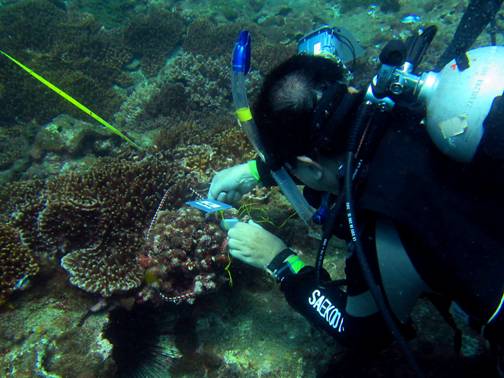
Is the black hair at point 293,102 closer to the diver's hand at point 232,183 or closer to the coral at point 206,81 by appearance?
the diver's hand at point 232,183

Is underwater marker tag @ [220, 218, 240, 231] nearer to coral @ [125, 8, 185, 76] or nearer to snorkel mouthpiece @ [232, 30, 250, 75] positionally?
snorkel mouthpiece @ [232, 30, 250, 75]

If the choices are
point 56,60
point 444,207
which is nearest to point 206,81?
point 56,60

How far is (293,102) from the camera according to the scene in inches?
68.8

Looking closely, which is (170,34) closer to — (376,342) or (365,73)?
(365,73)

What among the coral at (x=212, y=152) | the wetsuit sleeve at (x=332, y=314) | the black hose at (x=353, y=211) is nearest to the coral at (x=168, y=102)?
the coral at (x=212, y=152)

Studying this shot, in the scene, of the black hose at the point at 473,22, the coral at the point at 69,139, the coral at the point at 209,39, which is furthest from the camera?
the coral at the point at 209,39

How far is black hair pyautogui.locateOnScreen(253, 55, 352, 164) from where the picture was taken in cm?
175

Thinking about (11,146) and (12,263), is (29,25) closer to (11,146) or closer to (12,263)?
(11,146)

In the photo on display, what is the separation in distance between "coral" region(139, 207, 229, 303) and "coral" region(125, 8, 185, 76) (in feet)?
25.4

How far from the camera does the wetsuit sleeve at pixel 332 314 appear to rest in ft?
6.61

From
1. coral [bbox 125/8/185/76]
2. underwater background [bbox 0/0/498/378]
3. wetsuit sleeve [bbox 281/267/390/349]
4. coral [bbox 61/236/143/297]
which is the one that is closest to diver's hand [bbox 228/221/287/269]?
wetsuit sleeve [bbox 281/267/390/349]

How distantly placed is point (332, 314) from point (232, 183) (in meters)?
1.34

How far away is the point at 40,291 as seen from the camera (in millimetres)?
3145

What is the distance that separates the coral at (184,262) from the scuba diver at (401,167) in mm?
1295
